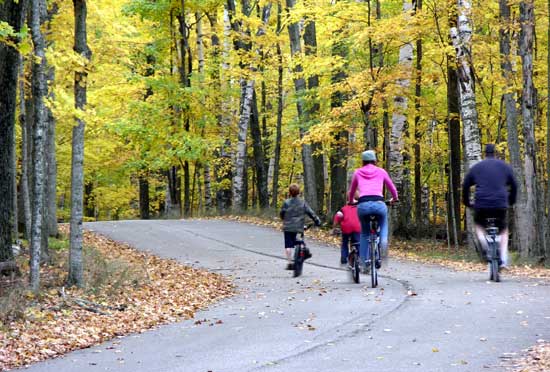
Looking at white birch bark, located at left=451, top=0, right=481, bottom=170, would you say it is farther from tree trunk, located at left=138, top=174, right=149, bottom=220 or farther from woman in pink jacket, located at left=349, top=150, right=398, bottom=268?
tree trunk, located at left=138, top=174, right=149, bottom=220

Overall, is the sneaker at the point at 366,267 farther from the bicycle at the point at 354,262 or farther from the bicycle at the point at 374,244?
the bicycle at the point at 354,262

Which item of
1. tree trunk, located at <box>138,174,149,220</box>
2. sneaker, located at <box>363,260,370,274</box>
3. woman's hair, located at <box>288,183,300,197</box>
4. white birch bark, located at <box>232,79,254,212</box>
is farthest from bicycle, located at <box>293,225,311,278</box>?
tree trunk, located at <box>138,174,149,220</box>

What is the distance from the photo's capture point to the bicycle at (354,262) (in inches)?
563

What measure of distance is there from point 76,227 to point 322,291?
4.80 m

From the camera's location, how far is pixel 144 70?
40.3 meters

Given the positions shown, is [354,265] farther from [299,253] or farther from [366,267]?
[299,253]

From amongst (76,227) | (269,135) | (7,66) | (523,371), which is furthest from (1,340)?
(269,135)

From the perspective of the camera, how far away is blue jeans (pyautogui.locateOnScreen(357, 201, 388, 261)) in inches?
520

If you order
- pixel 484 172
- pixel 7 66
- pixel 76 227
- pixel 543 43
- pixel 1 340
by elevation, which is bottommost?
pixel 1 340

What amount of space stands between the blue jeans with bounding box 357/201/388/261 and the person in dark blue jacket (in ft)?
5.83

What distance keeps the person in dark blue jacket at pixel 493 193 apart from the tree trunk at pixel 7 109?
31.8 feet

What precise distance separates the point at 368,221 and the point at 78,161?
5502mm

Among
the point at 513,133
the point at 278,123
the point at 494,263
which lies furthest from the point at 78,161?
the point at 278,123

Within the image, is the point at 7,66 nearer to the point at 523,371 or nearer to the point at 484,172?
the point at 484,172
